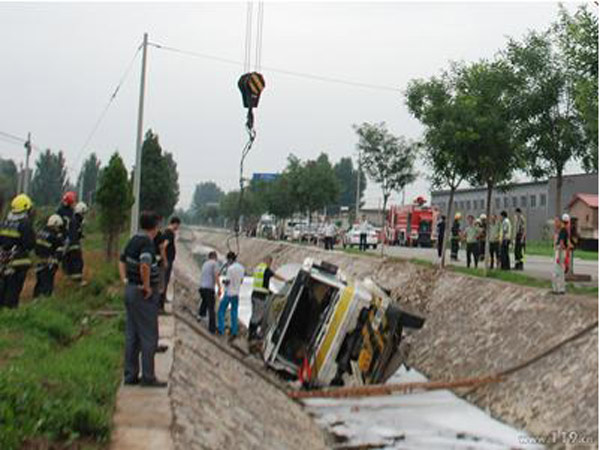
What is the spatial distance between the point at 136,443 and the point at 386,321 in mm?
7504

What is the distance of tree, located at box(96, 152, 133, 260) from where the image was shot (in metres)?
21.2

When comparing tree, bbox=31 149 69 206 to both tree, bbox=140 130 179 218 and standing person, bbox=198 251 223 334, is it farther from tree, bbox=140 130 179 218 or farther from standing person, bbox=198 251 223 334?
standing person, bbox=198 251 223 334

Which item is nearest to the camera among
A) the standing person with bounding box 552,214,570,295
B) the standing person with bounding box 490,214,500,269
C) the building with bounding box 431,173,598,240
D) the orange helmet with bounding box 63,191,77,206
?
the standing person with bounding box 552,214,570,295

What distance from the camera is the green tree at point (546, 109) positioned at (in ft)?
49.4

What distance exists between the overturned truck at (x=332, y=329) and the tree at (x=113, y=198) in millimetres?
9709

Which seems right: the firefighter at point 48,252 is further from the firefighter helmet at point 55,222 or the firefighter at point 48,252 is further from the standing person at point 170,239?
the standing person at point 170,239

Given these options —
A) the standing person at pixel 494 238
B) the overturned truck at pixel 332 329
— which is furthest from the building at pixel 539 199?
the overturned truck at pixel 332 329

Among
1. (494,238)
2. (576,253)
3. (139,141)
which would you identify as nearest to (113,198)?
(139,141)

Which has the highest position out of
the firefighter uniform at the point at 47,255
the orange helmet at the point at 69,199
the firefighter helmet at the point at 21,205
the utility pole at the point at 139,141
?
the utility pole at the point at 139,141

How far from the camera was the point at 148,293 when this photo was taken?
7266 millimetres

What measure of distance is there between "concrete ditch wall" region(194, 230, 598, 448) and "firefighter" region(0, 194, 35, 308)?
24.4 feet

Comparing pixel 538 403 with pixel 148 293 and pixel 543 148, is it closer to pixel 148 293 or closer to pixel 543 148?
pixel 148 293

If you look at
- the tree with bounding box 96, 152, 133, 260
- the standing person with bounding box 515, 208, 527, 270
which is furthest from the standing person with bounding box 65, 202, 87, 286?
the standing person with bounding box 515, 208, 527, 270

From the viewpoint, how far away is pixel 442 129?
55.7 feet
